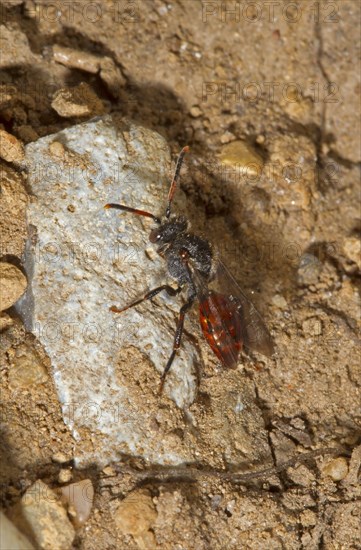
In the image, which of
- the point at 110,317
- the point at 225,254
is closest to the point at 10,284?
the point at 110,317

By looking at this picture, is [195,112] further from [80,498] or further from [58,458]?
[80,498]

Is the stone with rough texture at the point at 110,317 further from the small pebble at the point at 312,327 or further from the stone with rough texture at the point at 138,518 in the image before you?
the small pebble at the point at 312,327

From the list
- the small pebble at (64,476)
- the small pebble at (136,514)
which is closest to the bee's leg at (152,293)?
the small pebble at (64,476)

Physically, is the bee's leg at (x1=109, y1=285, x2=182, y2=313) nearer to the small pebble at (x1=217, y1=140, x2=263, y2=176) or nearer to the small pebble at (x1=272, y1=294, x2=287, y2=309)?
the small pebble at (x1=272, y1=294, x2=287, y2=309)

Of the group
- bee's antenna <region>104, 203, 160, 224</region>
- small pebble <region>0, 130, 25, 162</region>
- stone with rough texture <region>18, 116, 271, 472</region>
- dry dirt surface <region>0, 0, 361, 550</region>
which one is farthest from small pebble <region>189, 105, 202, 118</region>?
small pebble <region>0, 130, 25, 162</region>

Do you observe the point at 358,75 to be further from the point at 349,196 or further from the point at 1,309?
the point at 1,309
